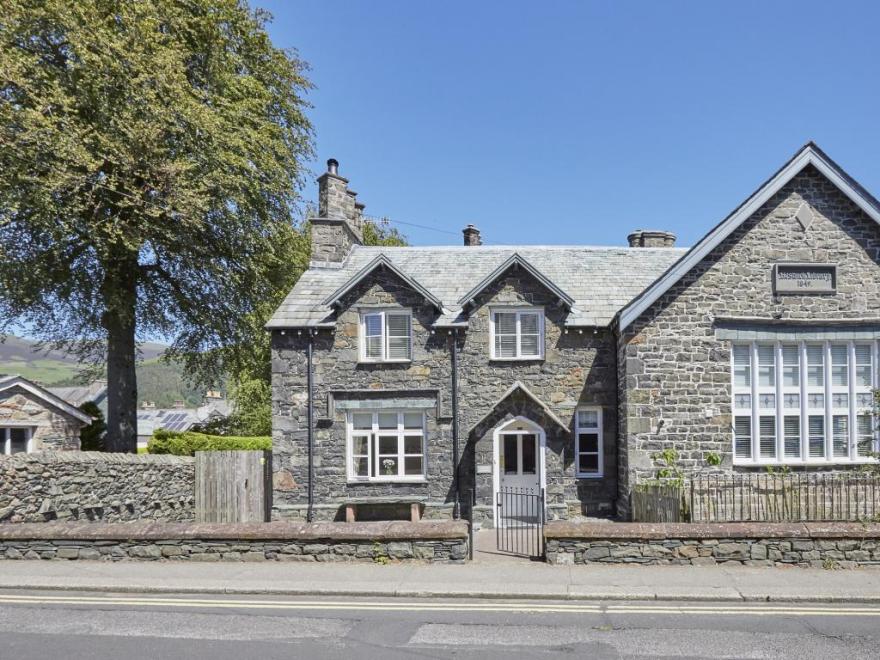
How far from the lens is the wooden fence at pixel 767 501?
48.5 ft

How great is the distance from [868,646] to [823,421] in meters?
10.9

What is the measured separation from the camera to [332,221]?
2236 cm

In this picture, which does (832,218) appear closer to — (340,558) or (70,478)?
(340,558)

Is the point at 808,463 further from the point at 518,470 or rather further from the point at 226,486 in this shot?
the point at 226,486


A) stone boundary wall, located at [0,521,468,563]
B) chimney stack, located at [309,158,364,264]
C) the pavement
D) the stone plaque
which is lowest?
the pavement

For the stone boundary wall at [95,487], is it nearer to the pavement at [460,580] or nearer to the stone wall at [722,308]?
the pavement at [460,580]

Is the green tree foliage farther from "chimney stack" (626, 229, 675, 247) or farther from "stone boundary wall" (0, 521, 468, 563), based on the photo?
"chimney stack" (626, 229, 675, 247)

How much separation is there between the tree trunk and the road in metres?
14.2

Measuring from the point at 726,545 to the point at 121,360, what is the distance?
2089cm

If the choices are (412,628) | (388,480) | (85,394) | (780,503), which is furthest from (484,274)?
(85,394)

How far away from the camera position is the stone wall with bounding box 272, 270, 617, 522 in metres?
19.3

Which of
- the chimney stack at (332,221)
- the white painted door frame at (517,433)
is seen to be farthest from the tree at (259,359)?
the white painted door frame at (517,433)

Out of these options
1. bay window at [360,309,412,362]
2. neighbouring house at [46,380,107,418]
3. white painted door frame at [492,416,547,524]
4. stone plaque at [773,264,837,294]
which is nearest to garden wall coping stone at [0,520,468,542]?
white painted door frame at [492,416,547,524]

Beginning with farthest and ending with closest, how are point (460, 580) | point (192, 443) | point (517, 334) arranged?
point (192, 443) < point (517, 334) < point (460, 580)
